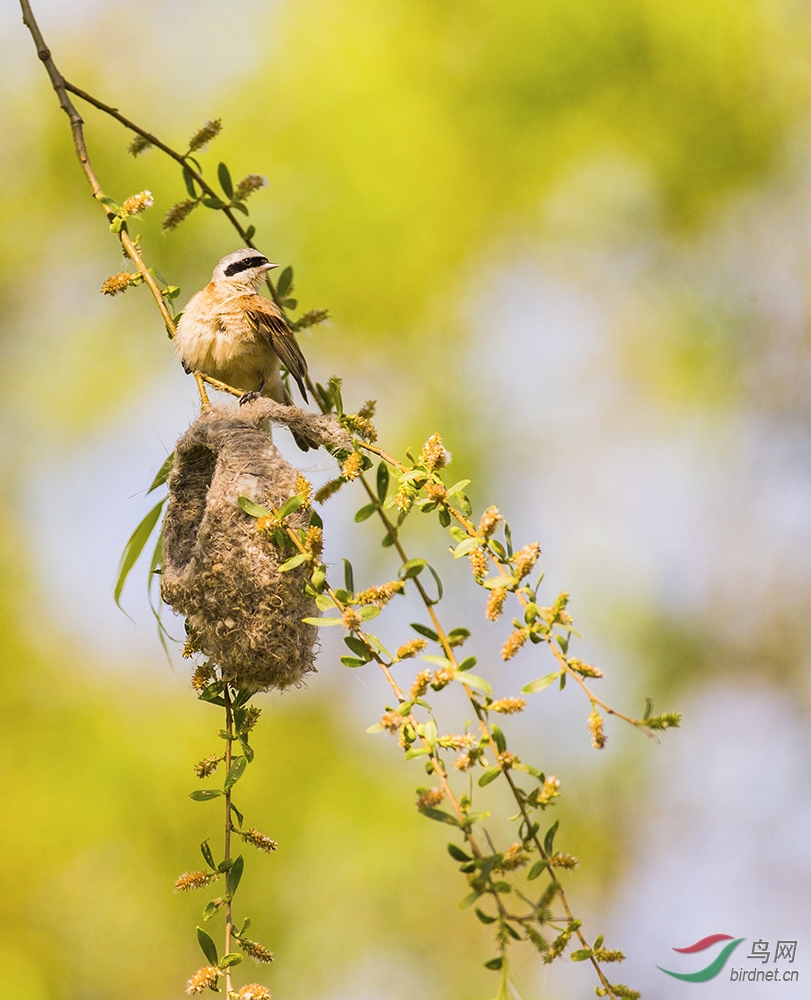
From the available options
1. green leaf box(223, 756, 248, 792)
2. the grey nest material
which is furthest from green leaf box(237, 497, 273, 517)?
green leaf box(223, 756, 248, 792)

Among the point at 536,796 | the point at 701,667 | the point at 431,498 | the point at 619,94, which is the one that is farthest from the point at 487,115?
the point at 536,796

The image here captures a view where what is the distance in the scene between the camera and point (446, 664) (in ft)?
4.80

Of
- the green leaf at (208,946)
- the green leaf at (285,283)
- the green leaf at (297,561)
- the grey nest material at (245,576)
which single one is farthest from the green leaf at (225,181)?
the green leaf at (208,946)

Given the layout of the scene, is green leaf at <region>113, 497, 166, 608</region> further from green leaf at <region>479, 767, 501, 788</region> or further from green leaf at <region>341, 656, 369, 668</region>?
green leaf at <region>479, 767, 501, 788</region>

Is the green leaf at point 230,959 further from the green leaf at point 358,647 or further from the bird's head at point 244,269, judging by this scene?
the bird's head at point 244,269

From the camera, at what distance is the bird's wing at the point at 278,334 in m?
2.77

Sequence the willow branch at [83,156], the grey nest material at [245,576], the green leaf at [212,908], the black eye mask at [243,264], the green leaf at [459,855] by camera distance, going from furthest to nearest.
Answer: the black eye mask at [243,264] < the willow branch at [83,156] < the grey nest material at [245,576] < the green leaf at [212,908] < the green leaf at [459,855]

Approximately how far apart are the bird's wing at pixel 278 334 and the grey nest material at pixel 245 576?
25.8 inches

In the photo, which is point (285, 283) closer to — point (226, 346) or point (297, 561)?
point (226, 346)

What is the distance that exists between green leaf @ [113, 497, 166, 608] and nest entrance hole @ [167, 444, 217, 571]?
72 mm

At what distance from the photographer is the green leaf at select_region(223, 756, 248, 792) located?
170 centimetres

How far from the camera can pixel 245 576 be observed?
1971 mm

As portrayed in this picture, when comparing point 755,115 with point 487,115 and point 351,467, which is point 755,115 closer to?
point 487,115

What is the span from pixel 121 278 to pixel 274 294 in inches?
19.8
